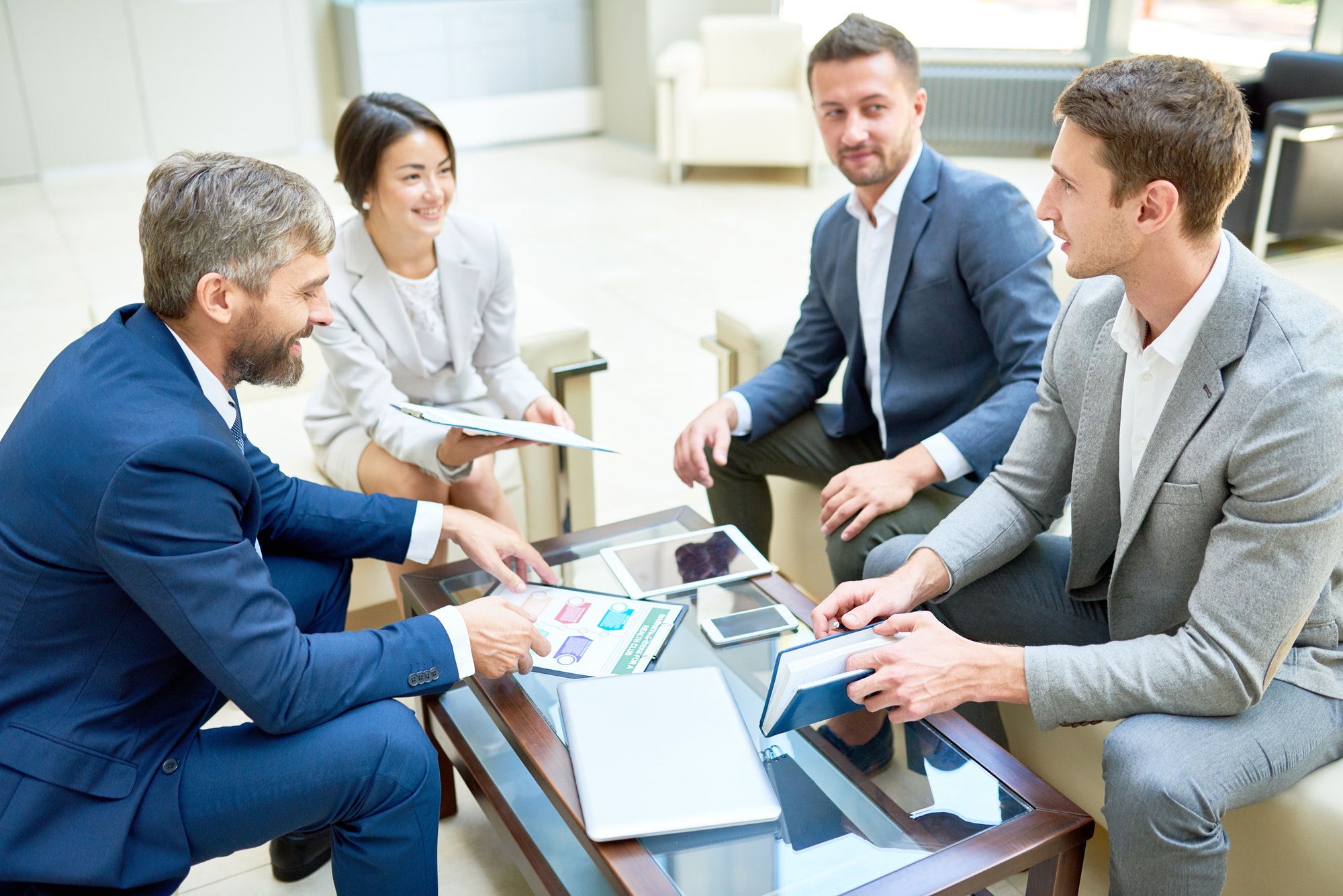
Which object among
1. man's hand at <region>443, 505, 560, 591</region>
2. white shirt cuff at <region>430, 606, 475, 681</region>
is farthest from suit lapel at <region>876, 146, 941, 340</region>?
white shirt cuff at <region>430, 606, 475, 681</region>

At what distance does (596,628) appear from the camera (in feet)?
5.96

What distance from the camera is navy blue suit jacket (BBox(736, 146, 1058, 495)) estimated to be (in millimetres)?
2188

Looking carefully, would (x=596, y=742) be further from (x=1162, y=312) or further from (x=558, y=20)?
(x=558, y=20)

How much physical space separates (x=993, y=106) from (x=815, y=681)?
6595 mm

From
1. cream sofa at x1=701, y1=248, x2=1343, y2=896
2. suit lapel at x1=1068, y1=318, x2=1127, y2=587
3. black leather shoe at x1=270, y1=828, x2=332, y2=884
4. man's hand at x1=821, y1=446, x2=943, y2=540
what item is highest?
suit lapel at x1=1068, y1=318, x2=1127, y2=587

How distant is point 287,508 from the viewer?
1900mm

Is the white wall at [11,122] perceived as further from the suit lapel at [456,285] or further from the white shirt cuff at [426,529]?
the white shirt cuff at [426,529]

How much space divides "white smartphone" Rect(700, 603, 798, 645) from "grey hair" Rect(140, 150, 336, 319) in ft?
2.80

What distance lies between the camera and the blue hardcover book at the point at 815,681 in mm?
1434

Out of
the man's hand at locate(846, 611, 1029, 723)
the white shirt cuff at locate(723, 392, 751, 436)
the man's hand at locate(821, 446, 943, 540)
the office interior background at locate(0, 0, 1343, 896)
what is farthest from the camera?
the office interior background at locate(0, 0, 1343, 896)

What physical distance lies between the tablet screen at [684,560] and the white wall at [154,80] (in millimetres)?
6174

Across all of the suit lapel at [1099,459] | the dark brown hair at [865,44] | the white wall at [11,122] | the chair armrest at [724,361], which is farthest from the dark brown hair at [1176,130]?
the white wall at [11,122]

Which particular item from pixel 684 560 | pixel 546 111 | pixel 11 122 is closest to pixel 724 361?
pixel 684 560

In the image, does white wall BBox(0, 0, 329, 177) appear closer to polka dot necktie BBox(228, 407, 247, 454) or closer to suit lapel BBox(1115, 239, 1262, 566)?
polka dot necktie BBox(228, 407, 247, 454)
